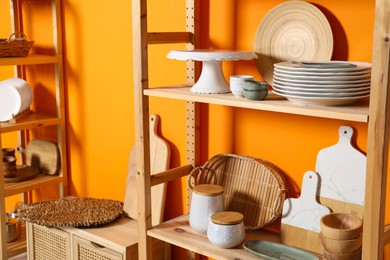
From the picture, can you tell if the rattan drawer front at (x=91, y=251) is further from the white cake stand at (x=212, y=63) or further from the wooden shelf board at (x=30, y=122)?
the white cake stand at (x=212, y=63)

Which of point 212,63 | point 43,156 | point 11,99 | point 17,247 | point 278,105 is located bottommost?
point 17,247

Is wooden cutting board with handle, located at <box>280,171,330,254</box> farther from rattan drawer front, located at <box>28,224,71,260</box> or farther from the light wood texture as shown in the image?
rattan drawer front, located at <box>28,224,71,260</box>

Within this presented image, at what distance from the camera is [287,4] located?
6.47ft

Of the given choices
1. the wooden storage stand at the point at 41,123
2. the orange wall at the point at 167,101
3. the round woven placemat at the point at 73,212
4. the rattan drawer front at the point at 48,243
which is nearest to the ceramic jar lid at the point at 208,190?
the orange wall at the point at 167,101

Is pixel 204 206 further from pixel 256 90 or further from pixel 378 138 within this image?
pixel 378 138

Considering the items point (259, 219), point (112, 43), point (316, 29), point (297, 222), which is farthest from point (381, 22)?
point (112, 43)

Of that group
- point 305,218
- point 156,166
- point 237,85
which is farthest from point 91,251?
point 237,85

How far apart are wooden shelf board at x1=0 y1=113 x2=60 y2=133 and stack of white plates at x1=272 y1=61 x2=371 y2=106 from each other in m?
1.70

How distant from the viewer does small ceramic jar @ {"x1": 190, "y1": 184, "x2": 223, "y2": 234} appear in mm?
2068

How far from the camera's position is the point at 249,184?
2.19 metres

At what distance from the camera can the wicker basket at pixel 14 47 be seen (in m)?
2.81

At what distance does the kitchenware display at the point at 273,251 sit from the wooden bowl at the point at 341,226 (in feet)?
0.47

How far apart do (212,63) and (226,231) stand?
22.9 inches

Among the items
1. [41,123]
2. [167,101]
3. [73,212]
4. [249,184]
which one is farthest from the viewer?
[41,123]
